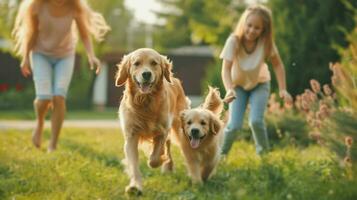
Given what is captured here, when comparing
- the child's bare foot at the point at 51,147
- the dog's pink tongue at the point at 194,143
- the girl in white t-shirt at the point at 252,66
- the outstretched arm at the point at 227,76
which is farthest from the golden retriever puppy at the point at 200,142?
the child's bare foot at the point at 51,147

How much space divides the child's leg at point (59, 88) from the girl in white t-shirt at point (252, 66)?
2.20 metres

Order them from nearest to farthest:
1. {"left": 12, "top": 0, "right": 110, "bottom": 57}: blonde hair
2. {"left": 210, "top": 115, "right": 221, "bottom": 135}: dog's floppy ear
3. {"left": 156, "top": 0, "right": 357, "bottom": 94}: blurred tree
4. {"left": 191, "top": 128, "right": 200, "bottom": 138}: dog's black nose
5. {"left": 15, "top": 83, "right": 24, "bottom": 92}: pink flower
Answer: {"left": 191, "top": 128, "right": 200, "bottom": 138}: dog's black nose
{"left": 210, "top": 115, "right": 221, "bottom": 135}: dog's floppy ear
{"left": 12, "top": 0, "right": 110, "bottom": 57}: blonde hair
{"left": 156, "top": 0, "right": 357, "bottom": 94}: blurred tree
{"left": 15, "top": 83, "right": 24, "bottom": 92}: pink flower

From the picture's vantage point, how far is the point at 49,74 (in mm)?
8617

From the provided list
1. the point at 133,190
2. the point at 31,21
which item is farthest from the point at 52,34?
the point at 133,190

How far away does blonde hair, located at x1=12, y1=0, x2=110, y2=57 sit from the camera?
8.63 metres

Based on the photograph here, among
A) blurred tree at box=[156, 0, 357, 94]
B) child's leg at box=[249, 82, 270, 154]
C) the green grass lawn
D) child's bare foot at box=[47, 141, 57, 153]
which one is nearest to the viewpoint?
the green grass lawn

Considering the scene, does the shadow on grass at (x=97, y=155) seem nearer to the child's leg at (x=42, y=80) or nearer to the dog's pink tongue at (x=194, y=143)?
the child's leg at (x=42, y=80)

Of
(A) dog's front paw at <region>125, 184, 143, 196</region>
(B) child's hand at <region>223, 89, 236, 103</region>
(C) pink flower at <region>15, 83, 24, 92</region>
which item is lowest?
(C) pink flower at <region>15, 83, 24, 92</region>

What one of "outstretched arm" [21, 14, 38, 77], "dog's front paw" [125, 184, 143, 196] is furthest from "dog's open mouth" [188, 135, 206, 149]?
"outstretched arm" [21, 14, 38, 77]

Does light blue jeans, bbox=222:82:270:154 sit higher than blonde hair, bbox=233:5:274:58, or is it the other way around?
blonde hair, bbox=233:5:274:58

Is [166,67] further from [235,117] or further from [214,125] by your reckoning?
[235,117]

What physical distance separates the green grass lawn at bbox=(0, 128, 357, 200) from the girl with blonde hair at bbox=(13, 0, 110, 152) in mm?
711

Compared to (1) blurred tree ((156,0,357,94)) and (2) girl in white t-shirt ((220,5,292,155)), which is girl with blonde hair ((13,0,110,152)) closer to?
(2) girl in white t-shirt ((220,5,292,155))

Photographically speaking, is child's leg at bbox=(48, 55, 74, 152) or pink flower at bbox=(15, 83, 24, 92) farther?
pink flower at bbox=(15, 83, 24, 92)
